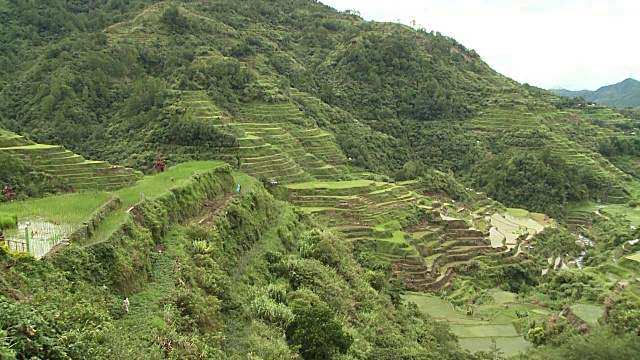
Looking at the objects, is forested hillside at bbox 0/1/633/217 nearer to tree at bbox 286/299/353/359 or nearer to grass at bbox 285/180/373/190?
grass at bbox 285/180/373/190

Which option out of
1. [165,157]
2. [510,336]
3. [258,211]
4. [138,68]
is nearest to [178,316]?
[258,211]

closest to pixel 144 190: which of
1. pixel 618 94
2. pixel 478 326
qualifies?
pixel 478 326

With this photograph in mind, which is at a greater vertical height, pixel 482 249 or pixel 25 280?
pixel 25 280

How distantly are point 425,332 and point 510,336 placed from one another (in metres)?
5.13

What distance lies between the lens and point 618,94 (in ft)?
486

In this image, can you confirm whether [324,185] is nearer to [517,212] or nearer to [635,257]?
[635,257]

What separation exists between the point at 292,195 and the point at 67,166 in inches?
473

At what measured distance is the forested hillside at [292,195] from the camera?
8492 millimetres

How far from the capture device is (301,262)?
14406 millimetres

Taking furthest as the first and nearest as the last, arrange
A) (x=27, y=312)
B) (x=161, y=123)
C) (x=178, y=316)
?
(x=161, y=123) → (x=178, y=316) → (x=27, y=312)

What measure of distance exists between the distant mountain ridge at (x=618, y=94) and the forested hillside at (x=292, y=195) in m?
68.8

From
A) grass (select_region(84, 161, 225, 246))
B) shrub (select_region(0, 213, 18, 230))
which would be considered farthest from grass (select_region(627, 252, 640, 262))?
shrub (select_region(0, 213, 18, 230))

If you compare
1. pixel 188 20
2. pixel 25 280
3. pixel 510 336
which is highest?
pixel 188 20

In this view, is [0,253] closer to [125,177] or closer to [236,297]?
[236,297]
